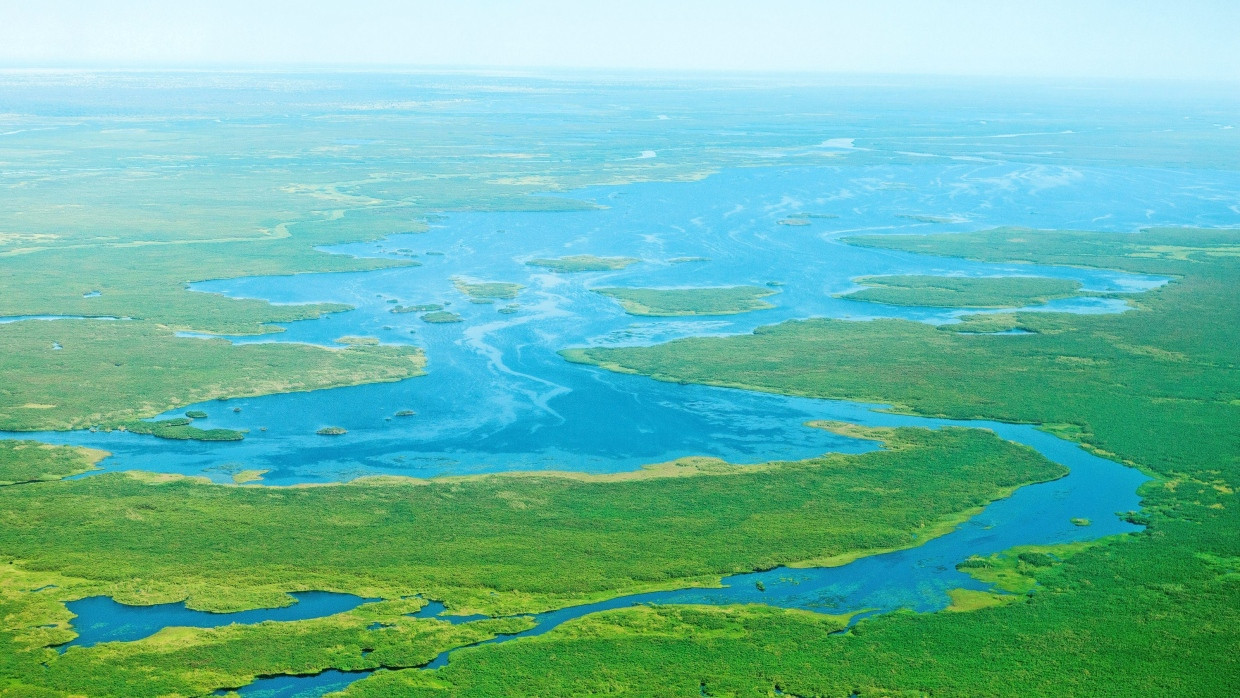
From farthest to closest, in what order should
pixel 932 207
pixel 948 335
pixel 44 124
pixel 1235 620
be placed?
pixel 44 124 → pixel 932 207 → pixel 948 335 → pixel 1235 620

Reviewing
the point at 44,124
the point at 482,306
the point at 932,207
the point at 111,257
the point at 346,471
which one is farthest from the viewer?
the point at 44,124

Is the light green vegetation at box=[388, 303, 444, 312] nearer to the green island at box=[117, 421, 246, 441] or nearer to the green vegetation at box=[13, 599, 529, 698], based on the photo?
the green island at box=[117, 421, 246, 441]

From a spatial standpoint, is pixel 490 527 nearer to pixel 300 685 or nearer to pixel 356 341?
pixel 300 685

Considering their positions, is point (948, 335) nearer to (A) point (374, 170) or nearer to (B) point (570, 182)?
(B) point (570, 182)

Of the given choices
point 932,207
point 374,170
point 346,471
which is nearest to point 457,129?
point 374,170

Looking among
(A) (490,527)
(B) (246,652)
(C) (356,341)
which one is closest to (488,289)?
(C) (356,341)

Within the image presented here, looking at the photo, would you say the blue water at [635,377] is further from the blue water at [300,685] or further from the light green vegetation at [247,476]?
the light green vegetation at [247,476]
